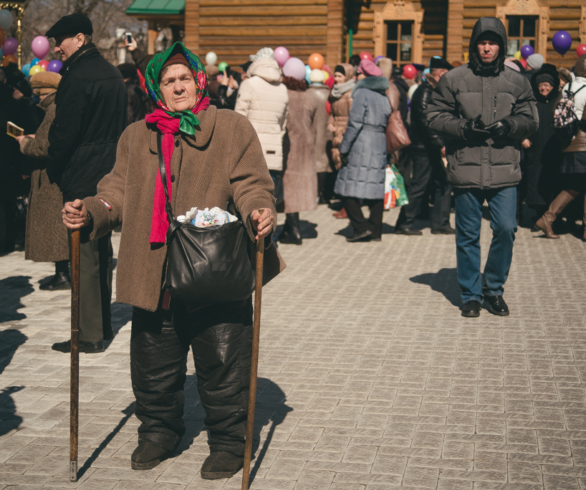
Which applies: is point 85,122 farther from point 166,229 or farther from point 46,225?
point 166,229

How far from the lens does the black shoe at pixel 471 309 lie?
6195 mm

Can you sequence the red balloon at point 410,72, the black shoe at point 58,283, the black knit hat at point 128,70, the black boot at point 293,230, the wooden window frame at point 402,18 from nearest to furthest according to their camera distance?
the black shoe at point 58,283 → the black boot at point 293,230 → the black knit hat at point 128,70 → the red balloon at point 410,72 → the wooden window frame at point 402,18

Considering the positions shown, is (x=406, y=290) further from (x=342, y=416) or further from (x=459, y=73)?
(x=342, y=416)

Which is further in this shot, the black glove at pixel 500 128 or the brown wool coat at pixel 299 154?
the brown wool coat at pixel 299 154

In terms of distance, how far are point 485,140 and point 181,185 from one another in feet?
11.0

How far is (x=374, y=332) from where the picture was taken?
582cm

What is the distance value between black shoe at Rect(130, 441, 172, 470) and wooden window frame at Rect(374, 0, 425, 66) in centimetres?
→ 1869

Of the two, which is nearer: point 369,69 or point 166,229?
point 166,229

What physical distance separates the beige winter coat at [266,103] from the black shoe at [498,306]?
3.50 m

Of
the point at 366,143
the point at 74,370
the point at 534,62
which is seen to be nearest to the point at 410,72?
the point at 534,62

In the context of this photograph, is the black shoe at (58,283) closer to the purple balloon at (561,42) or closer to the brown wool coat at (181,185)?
the brown wool coat at (181,185)

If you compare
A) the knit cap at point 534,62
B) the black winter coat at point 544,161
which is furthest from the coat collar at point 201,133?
the knit cap at point 534,62

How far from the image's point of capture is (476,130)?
5977mm

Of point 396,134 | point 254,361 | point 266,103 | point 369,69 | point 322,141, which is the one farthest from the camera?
point 322,141
